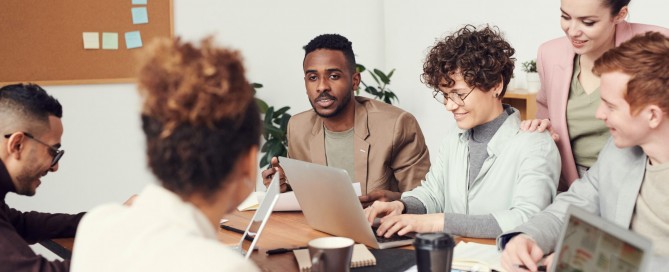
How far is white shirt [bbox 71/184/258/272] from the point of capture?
91 cm

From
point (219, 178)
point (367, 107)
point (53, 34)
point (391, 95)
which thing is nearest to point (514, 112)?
point (367, 107)

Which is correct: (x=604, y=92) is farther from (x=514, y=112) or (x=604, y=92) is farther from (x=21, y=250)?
(x=21, y=250)

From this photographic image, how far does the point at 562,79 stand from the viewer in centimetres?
241

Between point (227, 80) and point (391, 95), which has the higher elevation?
point (227, 80)

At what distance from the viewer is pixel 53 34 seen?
13.1 ft

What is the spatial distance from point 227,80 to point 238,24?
3610mm

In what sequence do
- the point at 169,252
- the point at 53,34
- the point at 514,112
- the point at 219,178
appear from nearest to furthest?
1. the point at 169,252
2. the point at 219,178
3. the point at 514,112
4. the point at 53,34

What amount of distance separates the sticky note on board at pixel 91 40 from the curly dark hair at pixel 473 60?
8.17 feet

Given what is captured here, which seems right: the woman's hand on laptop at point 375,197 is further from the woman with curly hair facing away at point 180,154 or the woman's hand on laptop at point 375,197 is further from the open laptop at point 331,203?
the woman with curly hair facing away at point 180,154

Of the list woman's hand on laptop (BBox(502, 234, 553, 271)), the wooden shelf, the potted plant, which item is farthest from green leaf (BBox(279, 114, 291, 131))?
woman's hand on laptop (BBox(502, 234, 553, 271))

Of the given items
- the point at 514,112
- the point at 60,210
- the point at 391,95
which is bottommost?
the point at 60,210

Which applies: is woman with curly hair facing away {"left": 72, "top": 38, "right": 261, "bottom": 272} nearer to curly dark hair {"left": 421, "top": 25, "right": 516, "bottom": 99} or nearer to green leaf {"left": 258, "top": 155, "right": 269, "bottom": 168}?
curly dark hair {"left": 421, "top": 25, "right": 516, "bottom": 99}

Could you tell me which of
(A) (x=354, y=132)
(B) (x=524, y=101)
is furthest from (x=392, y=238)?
(B) (x=524, y=101)

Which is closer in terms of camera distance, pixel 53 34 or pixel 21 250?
pixel 21 250
